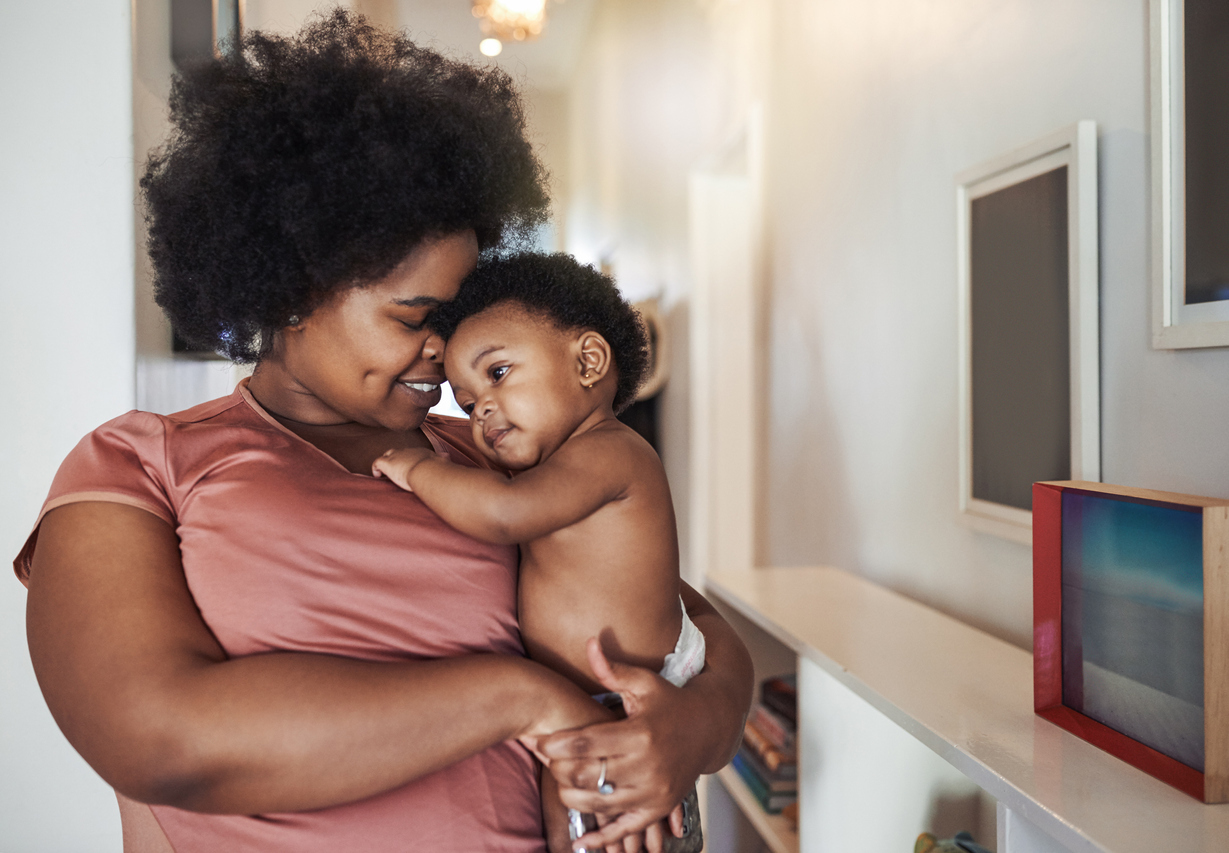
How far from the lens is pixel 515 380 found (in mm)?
1041

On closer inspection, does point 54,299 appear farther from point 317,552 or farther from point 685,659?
point 685,659

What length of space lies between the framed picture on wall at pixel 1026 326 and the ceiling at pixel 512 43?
384 cm

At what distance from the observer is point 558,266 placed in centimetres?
110

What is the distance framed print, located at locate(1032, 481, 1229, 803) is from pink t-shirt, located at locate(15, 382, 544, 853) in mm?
714

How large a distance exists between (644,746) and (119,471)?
22.3 inches

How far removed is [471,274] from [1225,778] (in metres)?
1.00

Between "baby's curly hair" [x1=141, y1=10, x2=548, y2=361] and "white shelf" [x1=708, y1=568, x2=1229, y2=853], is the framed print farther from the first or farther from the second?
"baby's curly hair" [x1=141, y1=10, x2=548, y2=361]

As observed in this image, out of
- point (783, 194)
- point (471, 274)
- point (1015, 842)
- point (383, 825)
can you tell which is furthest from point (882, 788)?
point (783, 194)

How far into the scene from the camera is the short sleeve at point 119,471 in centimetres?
77

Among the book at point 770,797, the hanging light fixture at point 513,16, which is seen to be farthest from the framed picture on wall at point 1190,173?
the hanging light fixture at point 513,16

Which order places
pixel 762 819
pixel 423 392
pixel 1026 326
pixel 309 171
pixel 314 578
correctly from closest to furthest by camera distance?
pixel 314 578 < pixel 309 171 < pixel 423 392 < pixel 1026 326 < pixel 762 819

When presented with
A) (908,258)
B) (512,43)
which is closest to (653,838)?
(908,258)

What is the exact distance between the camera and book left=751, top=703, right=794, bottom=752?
1934 millimetres

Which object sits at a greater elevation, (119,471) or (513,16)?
(513,16)
